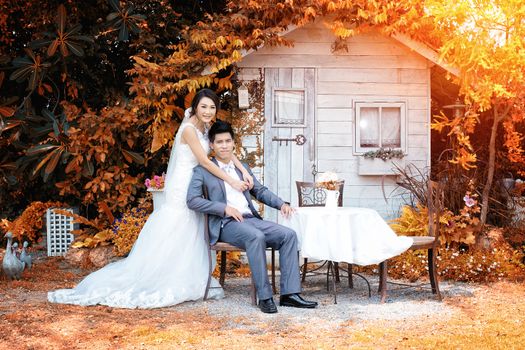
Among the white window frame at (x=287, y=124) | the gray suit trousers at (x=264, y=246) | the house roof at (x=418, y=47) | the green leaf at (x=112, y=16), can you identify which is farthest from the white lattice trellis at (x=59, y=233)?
the gray suit trousers at (x=264, y=246)

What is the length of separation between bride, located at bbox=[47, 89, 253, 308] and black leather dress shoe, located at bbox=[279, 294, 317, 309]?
72 centimetres

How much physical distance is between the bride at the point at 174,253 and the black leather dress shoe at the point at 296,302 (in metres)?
0.72

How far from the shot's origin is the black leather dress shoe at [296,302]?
5996 millimetres

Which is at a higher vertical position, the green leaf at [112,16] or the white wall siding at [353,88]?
the green leaf at [112,16]

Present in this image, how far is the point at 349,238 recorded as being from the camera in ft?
20.1

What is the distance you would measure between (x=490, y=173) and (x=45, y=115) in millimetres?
5728

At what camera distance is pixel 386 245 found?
613cm

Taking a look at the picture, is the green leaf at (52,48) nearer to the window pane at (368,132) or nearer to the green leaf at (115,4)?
the green leaf at (115,4)

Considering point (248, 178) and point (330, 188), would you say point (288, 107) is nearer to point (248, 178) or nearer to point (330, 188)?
point (248, 178)

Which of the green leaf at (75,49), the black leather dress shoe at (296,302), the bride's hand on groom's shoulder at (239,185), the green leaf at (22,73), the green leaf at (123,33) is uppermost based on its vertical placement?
the green leaf at (123,33)

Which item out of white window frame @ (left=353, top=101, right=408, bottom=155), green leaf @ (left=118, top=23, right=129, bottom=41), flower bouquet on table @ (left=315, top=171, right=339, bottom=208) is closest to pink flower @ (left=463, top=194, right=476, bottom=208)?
white window frame @ (left=353, top=101, right=408, bottom=155)

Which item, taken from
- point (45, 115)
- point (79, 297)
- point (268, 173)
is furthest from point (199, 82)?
point (79, 297)

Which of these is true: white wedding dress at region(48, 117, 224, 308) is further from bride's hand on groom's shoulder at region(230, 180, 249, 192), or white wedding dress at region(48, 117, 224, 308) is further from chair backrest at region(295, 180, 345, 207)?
chair backrest at region(295, 180, 345, 207)

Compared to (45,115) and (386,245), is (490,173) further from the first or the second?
(45,115)
